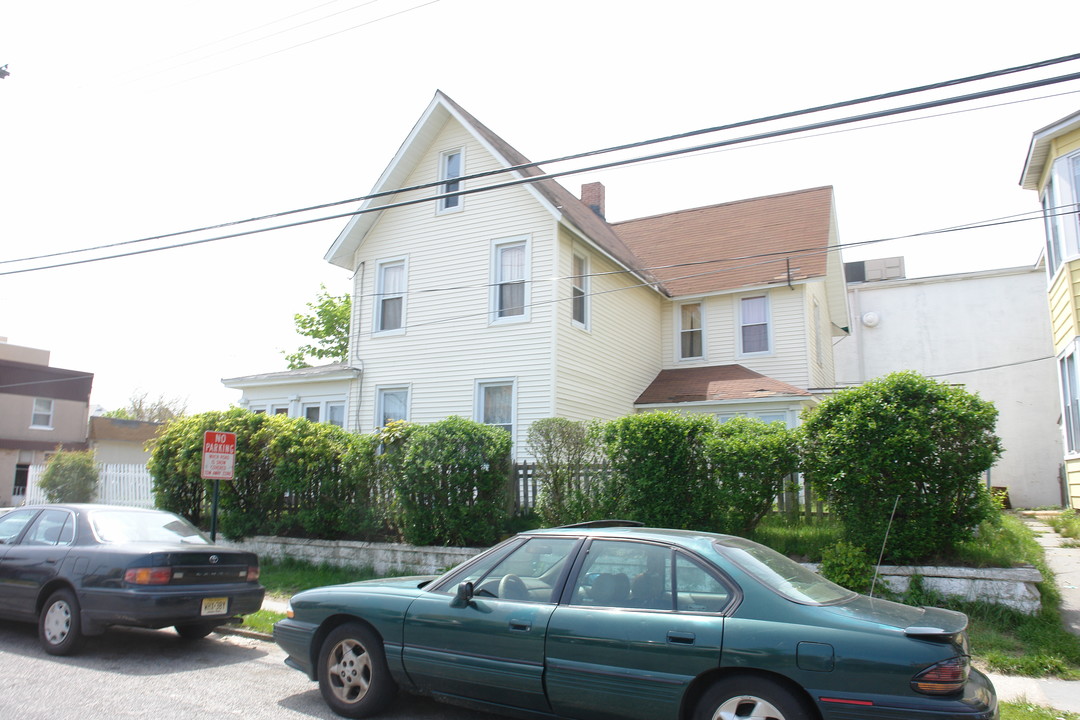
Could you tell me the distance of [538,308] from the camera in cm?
1570

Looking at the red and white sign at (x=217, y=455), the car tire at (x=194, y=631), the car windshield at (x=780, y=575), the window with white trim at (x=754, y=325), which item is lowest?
the car tire at (x=194, y=631)

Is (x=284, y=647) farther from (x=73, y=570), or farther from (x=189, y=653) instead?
(x=73, y=570)

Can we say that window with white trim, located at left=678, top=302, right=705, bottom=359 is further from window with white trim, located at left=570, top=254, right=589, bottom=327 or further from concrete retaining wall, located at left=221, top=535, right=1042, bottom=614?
concrete retaining wall, located at left=221, top=535, right=1042, bottom=614

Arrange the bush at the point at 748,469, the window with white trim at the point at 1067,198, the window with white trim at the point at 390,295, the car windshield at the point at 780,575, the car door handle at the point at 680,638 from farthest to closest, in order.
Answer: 1. the window with white trim at the point at 390,295
2. the window with white trim at the point at 1067,198
3. the bush at the point at 748,469
4. the car windshield at the point at 780,575
5. the car door handle at the point at 680,638

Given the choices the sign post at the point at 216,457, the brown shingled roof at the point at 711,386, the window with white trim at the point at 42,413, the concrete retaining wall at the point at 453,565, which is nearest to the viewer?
the concrete retaining wall at the point at 453,565

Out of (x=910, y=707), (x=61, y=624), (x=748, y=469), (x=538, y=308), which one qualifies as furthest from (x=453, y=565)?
(x=910, y=707)

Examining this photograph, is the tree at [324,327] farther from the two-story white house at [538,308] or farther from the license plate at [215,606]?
the license plate at [215,606]

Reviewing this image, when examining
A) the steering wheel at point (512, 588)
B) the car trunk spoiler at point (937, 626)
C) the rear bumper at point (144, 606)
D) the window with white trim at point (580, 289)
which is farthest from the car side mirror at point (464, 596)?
the window with white trim at point (580, 289)

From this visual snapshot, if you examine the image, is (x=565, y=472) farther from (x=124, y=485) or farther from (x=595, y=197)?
(x=595, y=197)

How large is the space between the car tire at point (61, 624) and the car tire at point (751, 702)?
5958mm

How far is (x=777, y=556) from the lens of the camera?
5.15 m

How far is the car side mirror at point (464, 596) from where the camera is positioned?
5.12 m

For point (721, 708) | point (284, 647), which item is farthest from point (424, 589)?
point (721, 708)

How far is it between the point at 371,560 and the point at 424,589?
637cm
